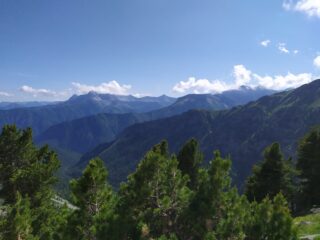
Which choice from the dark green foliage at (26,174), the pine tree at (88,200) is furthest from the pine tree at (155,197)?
the dark green foliage at (26,174)

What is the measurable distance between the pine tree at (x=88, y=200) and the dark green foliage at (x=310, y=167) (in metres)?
42.0

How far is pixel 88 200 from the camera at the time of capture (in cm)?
2177

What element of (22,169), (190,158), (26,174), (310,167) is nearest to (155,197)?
(26,174)

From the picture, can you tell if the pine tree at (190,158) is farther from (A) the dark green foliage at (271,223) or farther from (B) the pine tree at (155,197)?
(A) the dark green foliage at (271,223)

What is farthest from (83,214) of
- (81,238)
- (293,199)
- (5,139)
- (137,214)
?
(293,199)

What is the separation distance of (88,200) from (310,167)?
43626mm

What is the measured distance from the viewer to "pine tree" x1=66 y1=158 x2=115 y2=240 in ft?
69.9

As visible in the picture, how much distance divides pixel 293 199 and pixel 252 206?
44.0m

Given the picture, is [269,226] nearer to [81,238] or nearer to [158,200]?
[158,200]

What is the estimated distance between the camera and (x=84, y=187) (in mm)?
21719

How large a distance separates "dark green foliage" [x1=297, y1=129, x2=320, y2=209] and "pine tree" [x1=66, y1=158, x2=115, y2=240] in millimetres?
42012

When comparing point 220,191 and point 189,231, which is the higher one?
point 220,191

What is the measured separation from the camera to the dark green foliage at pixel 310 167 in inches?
2186

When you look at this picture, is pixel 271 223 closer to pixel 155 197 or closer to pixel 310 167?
pixel 155 197
